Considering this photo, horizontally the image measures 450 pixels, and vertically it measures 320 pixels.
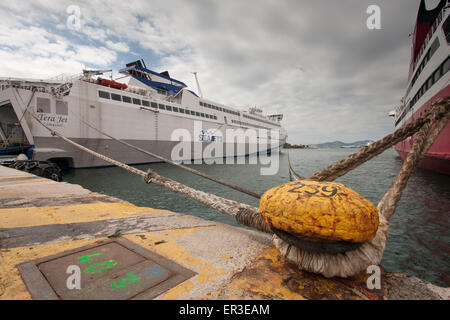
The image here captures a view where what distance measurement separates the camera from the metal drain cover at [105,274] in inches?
50.8

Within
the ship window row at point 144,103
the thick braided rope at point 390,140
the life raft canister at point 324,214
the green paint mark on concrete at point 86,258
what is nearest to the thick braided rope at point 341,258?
the life raft canister at point 324,214

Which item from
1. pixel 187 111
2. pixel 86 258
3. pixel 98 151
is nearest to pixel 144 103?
pixel 187 111

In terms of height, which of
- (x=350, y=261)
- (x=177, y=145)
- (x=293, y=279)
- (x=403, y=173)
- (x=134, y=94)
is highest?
(x=134, y=94)

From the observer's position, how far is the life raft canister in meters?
1.32

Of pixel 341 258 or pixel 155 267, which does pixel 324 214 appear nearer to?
pixel 341 258

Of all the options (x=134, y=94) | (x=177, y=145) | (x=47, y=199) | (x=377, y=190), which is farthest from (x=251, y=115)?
(x=47, y=199)

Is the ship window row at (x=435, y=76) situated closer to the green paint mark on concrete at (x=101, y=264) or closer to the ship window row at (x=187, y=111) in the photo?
the green paint mark on concrete at (x=101, y=264)

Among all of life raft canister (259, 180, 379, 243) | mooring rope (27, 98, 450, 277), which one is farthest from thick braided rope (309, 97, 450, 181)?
life raft canister (259, 180, 379, 243)

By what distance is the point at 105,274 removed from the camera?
1491 mm
